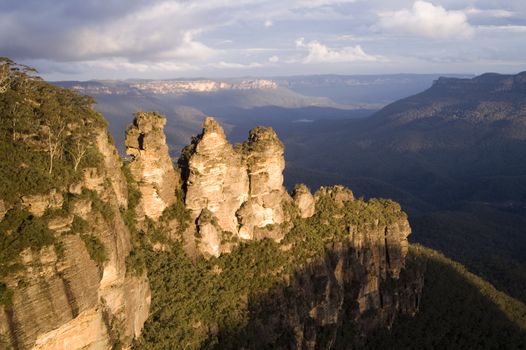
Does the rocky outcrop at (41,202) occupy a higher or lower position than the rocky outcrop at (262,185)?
higher

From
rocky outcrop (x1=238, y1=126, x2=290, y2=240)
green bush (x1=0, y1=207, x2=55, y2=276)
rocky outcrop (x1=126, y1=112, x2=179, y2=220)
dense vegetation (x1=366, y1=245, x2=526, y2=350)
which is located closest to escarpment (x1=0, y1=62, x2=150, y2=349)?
green bush (x1=0, y1=207, x2=55, y2=276)

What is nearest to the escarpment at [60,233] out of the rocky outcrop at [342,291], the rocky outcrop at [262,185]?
the rocky outcrop at [342,291]

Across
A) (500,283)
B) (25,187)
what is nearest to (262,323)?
(25,187)

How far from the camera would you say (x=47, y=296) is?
1927 centimetres

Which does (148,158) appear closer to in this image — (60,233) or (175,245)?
(175,245)

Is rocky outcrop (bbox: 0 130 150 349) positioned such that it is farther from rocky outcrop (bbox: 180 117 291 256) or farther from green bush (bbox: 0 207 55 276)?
rocky outcrop (bbox: 180 117 291 256)

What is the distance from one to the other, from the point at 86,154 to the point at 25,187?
204 inches

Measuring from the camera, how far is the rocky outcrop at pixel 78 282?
18531mm

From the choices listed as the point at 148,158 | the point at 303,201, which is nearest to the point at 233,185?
the point at 148,158

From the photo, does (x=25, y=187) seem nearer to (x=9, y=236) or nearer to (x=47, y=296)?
(x=9, y=236)

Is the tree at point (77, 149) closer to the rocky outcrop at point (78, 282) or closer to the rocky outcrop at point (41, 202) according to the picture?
the rocky outcrop at point (78, 282)

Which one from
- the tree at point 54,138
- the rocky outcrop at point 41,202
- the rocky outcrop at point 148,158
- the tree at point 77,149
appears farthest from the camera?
the rocky outcrop at point 148,158

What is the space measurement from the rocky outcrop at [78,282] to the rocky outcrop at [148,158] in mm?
5121

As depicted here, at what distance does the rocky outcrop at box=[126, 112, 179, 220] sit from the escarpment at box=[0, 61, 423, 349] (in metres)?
0.10
